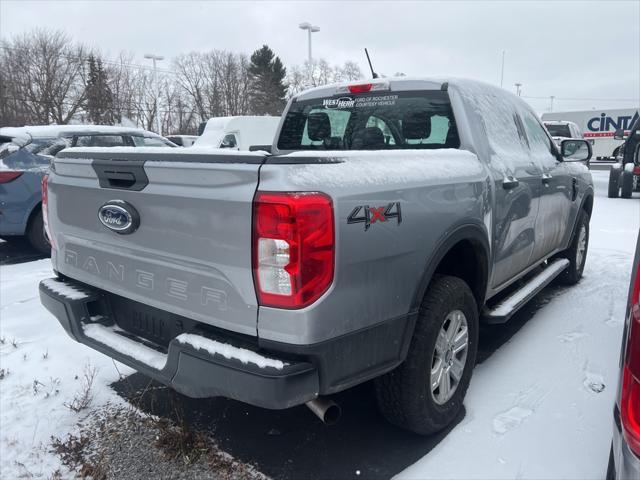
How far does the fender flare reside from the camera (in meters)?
2.32

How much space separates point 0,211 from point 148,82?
39.4 m

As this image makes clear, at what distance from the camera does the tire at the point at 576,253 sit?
5.10 meters

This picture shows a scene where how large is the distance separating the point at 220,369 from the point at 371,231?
79 cm

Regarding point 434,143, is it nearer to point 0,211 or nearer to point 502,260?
point 502,260

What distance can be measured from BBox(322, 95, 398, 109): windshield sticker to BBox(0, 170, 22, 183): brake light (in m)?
4.69

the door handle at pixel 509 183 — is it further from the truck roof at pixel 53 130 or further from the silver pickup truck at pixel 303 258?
the truck roof at pixel 53 130

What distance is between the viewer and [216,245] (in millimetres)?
1961

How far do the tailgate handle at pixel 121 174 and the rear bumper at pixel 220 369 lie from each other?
0.72 metres

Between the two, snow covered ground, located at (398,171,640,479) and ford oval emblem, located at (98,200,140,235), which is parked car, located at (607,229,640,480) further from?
ford oval emblem, located at (98,200,140,235)

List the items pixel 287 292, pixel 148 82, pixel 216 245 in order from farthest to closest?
1. pixel 148 82
2. pixel 216 245
3. pixel 287 292

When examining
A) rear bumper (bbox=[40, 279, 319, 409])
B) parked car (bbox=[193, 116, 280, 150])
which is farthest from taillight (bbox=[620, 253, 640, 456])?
parked car (bbox=[193, 116, 280, 150])

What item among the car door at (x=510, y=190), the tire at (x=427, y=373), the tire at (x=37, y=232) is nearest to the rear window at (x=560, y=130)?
the car door at (x=510, y=190)

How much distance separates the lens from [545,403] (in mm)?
2957

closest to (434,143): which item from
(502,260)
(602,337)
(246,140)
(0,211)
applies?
(502,260)
